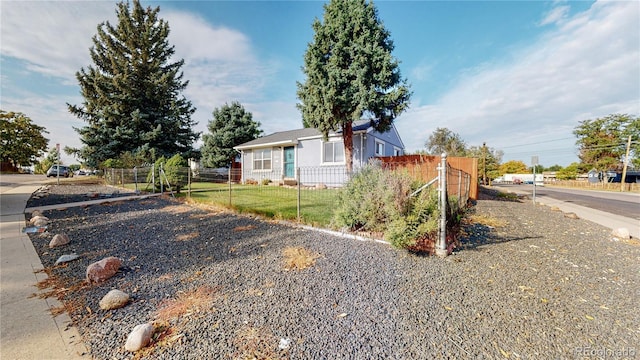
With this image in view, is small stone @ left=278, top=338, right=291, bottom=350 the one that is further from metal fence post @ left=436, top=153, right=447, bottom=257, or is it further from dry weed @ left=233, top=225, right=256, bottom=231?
dry weed @ left=233, top=225, right=256, bottom=231

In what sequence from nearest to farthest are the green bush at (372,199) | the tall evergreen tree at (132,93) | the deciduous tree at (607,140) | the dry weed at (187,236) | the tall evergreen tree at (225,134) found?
1. the green bush at (372,199)
2. the dry weed at (187,236)
3. the tall evergreen tree at (132,93)
4. the tall evergreen tree at (225,134)
5. the deciduous tree at (607,140)

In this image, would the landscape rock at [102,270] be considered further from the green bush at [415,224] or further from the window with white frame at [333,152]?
the window with white frame at [333,152]

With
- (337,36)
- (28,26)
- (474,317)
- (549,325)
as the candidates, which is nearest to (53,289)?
(474,317)

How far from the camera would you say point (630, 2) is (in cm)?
738

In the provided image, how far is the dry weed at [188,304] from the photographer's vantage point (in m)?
2.43

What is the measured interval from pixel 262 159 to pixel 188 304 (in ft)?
49.9

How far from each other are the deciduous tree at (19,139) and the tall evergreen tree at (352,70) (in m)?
43.7

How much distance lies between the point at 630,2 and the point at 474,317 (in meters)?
11.7

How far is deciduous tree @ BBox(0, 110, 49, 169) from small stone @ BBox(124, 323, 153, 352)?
4841 centimetres

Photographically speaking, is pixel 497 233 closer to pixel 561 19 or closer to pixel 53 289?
pixel 53 289

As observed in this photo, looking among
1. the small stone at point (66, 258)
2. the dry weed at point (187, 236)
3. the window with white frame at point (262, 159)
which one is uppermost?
the window with white frame at point (262, 159)

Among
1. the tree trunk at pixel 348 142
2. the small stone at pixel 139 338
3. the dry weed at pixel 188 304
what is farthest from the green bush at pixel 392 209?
the tree trunk at pixel 348 142

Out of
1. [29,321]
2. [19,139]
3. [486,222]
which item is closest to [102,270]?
[29,321]

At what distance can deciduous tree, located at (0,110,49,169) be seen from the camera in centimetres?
3070
